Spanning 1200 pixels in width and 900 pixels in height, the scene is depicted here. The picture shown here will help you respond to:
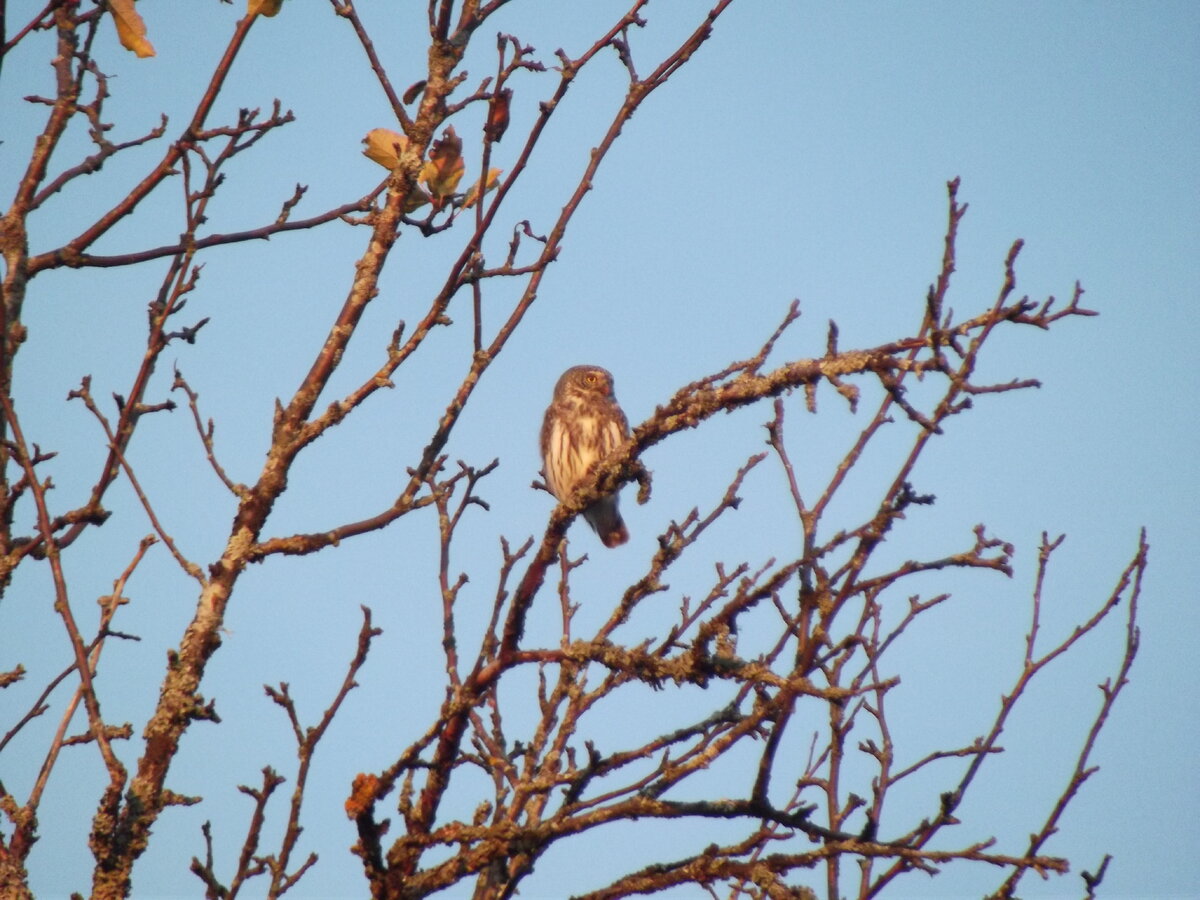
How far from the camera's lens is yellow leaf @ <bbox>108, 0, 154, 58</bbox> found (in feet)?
10.3

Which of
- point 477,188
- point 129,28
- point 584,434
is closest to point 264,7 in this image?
point 129,28

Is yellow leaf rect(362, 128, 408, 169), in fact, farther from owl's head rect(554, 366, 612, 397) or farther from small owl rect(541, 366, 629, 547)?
owl's head rect(554, 366, 612, 397)

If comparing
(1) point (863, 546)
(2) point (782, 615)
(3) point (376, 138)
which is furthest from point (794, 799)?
(3) point (376, 138)

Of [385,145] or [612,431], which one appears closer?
[385,145]

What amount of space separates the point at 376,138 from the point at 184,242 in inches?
27.8

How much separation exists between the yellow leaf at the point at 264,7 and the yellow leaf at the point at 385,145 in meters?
0.42

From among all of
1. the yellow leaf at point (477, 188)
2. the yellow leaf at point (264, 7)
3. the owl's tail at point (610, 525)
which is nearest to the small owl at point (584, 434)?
the owl's tail at point (610, 525)

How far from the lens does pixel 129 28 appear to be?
10.3 ft

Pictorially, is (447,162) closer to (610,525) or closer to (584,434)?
(584,434)

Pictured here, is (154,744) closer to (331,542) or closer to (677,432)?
(331,542)

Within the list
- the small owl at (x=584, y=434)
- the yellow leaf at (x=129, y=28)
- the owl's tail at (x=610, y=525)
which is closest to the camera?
the yellow leaf at (x=129, y=28)

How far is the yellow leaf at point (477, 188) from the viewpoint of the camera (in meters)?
3.51

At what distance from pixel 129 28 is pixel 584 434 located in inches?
209

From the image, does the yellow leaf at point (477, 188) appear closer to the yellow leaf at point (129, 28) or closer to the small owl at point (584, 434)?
the yellow leaf at point (129, 28)
